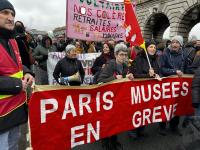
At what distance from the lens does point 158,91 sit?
5223 millimetres

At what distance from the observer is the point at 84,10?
7492mm

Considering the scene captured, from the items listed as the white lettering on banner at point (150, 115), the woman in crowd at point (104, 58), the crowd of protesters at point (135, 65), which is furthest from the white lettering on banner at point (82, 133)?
the woman in crowd at point (104, 58)

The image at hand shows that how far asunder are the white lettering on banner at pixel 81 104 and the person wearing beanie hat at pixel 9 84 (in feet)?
3.31

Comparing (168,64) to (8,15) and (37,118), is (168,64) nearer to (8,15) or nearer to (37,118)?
(37,118)

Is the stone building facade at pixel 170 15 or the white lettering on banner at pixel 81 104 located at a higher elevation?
the stone building facade at pixel 170 15

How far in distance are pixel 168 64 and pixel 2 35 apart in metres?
3.93

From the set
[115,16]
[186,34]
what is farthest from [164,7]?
[115,16]

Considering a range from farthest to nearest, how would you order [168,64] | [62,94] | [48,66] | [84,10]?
[48,66] → [84,10] → [168,64] → [62,94]

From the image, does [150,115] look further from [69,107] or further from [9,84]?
[9,84]

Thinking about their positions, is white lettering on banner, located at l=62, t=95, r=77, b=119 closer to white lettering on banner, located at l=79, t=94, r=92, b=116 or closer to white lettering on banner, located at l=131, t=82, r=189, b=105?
white lettering on banner, located at l=79, t=94, r=92, b=116

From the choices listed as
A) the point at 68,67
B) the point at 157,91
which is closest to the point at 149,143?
the point at 157,91

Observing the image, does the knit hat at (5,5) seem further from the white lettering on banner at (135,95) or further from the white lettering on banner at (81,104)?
the white lettering on banner at (135,95)

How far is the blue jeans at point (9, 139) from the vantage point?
8.71 feet

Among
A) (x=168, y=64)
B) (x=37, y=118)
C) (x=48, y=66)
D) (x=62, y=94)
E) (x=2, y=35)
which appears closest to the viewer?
(x=2, y=35)
